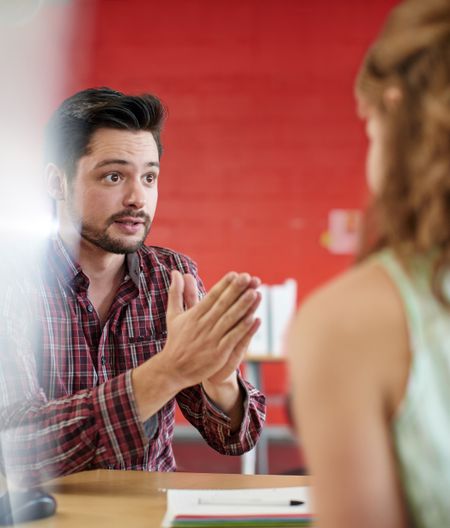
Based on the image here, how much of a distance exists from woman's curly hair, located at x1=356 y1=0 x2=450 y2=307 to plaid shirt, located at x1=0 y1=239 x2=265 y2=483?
78cm

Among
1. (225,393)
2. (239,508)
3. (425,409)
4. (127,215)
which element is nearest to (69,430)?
(225,393)

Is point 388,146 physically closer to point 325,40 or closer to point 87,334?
point 87,334

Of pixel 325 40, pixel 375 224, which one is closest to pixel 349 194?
pixel 325 40

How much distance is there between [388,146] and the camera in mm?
613

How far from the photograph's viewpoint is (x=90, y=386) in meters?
1.51

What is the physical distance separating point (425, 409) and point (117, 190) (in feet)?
3.81

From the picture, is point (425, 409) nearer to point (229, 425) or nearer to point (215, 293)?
point (215, 293)

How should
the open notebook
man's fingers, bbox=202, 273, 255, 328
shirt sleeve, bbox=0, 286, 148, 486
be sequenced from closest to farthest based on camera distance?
the open notebook → man's fingers, bbox=202, 273, 255, 328 → shirt sleeve, bbox=0, 286, 148, 486

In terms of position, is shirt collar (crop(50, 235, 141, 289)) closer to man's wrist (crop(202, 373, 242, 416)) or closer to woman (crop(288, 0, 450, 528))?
man's wrist (crop(202, 373, 242, 416))

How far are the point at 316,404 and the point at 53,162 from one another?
129cm

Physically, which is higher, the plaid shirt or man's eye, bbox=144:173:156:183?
man's eye, bbox=144:173:156:183

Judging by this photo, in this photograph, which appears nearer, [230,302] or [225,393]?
[230,302]

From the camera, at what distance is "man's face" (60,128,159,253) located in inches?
63.9

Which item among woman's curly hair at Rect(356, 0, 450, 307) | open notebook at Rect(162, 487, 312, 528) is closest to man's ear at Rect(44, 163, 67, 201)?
open notebook at Rect(162, 487, 312, 528)
